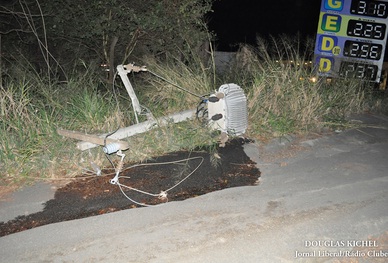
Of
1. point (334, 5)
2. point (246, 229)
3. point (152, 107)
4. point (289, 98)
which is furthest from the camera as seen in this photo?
point (334, 5)

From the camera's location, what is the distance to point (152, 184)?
3.83 metres

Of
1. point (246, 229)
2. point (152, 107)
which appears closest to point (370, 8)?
point (152, 107)

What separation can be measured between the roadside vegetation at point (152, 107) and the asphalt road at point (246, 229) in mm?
1268

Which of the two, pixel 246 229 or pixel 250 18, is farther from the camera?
pixel 250 18

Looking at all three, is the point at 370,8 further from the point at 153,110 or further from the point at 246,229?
the point at 246,229

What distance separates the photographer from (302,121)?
236 inches

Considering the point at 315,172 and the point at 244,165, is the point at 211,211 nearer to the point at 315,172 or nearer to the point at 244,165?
the point at 244,165

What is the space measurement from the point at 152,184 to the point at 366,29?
8459mm

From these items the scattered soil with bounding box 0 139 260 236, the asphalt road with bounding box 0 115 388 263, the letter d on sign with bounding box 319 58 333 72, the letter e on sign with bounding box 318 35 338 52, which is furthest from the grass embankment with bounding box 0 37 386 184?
the letter e on sign with bounding box 318 35 338 52

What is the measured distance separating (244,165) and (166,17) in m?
3.78

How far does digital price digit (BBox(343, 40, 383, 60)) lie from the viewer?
9188mm

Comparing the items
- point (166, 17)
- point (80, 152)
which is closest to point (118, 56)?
point (166, 17)

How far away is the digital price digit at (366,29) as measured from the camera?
30.1 feet

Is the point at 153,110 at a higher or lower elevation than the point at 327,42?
lower
